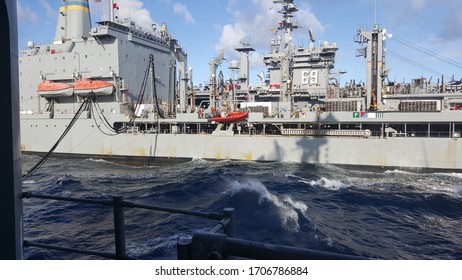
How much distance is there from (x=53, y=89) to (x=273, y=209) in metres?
23.6

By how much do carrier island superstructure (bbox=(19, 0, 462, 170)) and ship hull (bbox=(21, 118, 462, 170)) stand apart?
0.21 ft

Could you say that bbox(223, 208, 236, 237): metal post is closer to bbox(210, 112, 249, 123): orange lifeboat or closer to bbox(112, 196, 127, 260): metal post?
bbox(112, 196, 127, 260): metal post

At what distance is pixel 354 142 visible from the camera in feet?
70.5

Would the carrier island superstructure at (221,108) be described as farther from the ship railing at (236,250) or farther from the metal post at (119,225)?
the ship railing at (236,250)

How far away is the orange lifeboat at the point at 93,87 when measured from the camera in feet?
86.7

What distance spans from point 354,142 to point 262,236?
47.9 feet

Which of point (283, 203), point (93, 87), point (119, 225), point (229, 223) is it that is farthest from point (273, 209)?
point (93, 87)

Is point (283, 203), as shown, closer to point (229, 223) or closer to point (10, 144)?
point (229, 223)

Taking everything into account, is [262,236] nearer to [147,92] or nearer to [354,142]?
[354,142]

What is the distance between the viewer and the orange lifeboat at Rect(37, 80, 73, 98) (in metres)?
27.3

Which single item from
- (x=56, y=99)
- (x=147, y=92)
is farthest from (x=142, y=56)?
(x=56, y=99)

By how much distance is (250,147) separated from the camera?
23.4 metres

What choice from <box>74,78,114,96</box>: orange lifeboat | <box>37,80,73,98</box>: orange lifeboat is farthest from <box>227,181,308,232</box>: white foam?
<box>37,80,73,98</box>: orange lifeboat

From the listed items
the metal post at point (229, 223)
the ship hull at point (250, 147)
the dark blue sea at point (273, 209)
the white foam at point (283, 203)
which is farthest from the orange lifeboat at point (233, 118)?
the metal post at point (229, 223)
